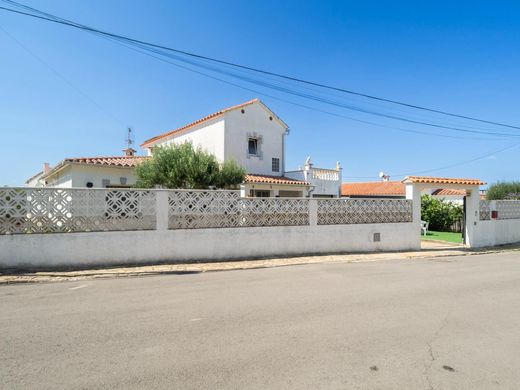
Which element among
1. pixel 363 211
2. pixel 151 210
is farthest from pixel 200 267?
pixel 363 211

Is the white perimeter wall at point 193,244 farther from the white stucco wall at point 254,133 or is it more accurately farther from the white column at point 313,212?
the white stucco wall at point 254,133

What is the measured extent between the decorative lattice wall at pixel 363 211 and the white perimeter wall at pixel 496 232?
3.93 meters

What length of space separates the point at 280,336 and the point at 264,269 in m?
4.68

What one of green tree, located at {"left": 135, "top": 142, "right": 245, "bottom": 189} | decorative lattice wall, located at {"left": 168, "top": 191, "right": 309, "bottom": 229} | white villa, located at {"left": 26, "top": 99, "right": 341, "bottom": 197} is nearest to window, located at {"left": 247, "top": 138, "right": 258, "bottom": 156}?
white villa, located at {"left": 26, "top": 99, "right": 341, "bottom": 197}

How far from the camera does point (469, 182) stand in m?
13.5

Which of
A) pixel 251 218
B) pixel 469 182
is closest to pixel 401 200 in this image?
pixel 469 182

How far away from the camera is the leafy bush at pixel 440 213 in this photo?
20427 mm

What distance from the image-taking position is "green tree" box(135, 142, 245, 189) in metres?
12.5

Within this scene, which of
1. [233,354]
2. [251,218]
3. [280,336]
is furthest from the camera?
[251,218]

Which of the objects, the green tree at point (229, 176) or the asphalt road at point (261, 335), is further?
the green tree at point (229, 176)

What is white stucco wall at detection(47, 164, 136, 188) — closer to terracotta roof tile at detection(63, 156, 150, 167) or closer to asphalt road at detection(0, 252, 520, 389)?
terracotta roof tile at detection(63, 156, 150, 167)

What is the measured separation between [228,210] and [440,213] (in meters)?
17.1

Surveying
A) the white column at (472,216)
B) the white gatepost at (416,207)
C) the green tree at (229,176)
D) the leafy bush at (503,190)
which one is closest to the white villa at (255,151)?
the green tree at (229,176)

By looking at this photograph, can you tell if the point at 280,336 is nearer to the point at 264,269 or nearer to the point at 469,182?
the point at 264,269
